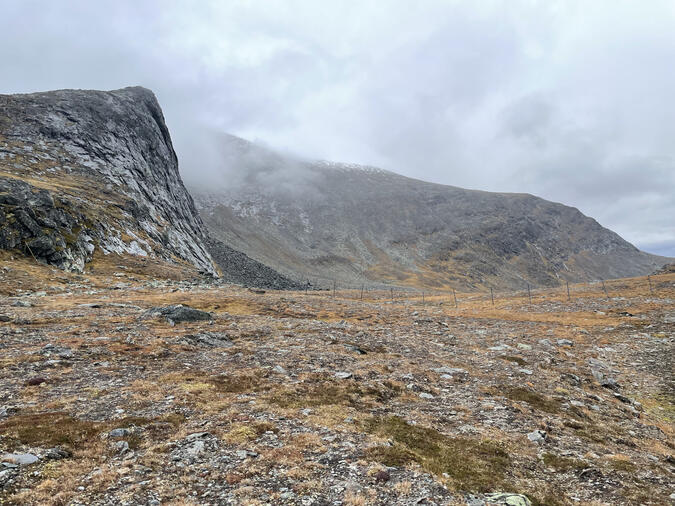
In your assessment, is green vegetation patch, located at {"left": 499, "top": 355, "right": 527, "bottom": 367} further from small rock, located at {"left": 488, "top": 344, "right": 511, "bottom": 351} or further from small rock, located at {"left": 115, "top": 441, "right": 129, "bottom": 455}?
small rock, located at {"left": 115, "top": 441, "right": 129, "bottom": 455}

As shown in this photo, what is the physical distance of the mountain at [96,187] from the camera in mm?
53344

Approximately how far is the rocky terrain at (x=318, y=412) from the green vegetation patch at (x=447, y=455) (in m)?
0.06

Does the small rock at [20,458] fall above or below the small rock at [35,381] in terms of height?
above

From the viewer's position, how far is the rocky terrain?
802cm

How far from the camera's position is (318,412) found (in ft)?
41.5

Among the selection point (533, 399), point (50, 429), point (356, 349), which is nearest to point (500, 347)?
point (533, 399)

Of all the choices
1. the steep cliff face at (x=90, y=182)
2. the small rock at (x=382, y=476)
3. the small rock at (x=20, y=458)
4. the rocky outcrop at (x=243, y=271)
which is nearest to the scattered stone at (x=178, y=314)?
the small rock at (x=20, y=458)

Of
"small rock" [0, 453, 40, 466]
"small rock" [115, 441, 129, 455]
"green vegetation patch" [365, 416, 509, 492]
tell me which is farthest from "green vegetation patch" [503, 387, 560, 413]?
"small rock" [0, 453, 40, 466]

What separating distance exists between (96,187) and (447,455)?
95003 mm

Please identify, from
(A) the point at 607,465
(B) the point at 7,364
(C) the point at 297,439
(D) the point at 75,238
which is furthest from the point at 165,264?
(A) the point at 607,465

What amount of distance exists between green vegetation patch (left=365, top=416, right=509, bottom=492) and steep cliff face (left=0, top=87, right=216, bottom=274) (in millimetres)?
57185

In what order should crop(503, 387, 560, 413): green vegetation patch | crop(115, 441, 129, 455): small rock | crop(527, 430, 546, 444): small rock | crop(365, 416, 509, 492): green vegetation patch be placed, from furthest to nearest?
1. crop(503, 387, 560, 413): green vegetation patch
2. crop(527, 430, 546, 444): small rock
3. crop(115, 441, 129, 455): small rock
4. crop(365, 416, 509, 492): green vegetation patch

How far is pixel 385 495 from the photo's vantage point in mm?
7738

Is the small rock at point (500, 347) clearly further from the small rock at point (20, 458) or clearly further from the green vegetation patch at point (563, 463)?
the small rock at point (20, 458)
